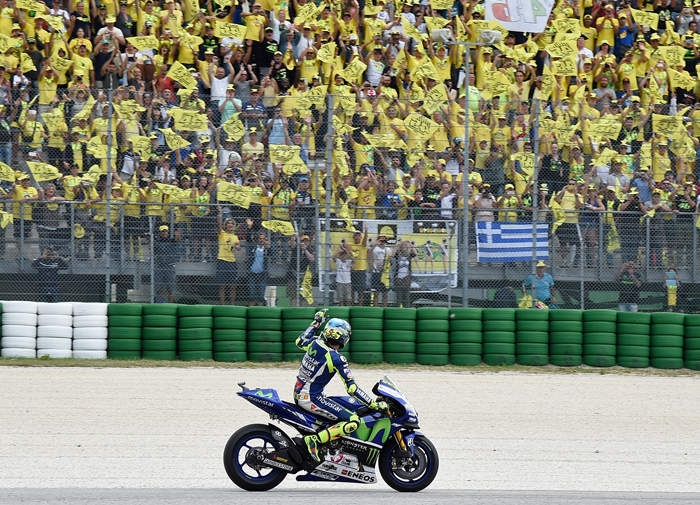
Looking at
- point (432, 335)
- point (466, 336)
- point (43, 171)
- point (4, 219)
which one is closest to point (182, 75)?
point (43, 171)

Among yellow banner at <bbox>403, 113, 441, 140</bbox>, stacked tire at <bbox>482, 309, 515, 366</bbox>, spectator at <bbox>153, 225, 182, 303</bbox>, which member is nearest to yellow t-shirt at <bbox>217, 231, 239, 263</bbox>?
spectator at <bbox>153, 225, 182, 303</bbox>

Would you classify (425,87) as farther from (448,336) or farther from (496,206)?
(448,336)

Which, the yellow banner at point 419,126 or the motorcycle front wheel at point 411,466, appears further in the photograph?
the yellow banner at point 419,126

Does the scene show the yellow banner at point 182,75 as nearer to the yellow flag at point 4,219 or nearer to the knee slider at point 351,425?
the yellow flag at point 4,219

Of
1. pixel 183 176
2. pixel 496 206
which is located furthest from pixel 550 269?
pixel 183 176

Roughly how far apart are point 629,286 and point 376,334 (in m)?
3.89

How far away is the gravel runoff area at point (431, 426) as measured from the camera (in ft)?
25.6

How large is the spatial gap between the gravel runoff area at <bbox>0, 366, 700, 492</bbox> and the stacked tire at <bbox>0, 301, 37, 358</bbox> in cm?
64

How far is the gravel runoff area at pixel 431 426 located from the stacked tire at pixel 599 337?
1.32 ft

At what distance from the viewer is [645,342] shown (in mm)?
13969

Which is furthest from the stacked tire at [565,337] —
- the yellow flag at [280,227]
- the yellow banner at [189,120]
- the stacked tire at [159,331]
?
the yellow banner at [189,120]

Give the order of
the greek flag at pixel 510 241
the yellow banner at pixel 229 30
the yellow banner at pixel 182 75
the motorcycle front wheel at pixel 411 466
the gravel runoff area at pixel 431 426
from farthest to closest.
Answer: the yellow banner at pixel 229 30, the yellow banner at pixel 182 75, the greek flag at pixel 510 241, the gravel runoff area at pixel 431 426, the motorcycle front wheel at pixel 411 466

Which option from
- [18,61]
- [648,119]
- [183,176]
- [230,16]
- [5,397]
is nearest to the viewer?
[5,397]

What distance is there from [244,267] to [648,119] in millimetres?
6541
